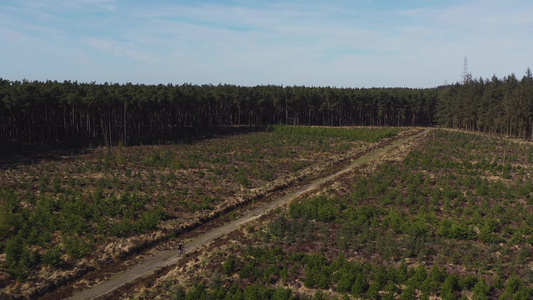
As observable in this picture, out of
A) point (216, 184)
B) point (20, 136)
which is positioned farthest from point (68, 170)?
point (20, 136)

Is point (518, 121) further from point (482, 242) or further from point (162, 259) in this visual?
point (162, 259)

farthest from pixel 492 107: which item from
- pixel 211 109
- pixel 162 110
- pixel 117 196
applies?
pixel 117 196

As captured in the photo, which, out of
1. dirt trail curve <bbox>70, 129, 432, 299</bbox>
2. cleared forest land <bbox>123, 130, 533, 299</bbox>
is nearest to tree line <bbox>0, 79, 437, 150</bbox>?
dirt trail curve <bbox>70, 129, 432, 299</bbox>

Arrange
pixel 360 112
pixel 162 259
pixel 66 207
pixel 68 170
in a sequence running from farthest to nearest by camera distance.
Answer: pixel 360 112, pixel 68 170, pixel 66 207, pixel 162 259

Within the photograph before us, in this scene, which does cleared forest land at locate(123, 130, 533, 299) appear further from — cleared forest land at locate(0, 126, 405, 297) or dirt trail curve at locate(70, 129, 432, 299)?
cleared forest land at locate(0, 126, 405, 297)

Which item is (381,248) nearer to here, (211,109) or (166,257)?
(166,257)

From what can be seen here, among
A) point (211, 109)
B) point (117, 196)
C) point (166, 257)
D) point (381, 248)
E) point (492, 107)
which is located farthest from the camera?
point (211, 109)
